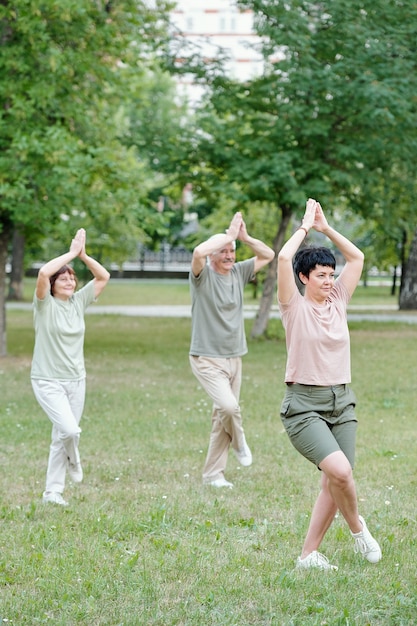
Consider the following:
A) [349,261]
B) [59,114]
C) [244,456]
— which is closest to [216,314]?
[244,456]

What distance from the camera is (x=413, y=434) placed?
10891 millimetres

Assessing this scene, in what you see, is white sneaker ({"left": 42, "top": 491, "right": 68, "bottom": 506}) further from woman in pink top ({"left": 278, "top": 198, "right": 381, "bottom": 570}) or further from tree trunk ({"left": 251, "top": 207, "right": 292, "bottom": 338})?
tree trunk ({"left": 251, "top": 207, "right": 292, "bottom": 338})

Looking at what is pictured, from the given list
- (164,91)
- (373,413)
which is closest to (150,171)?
(373,413)

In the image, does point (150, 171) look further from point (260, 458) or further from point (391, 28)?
point (260, 458)

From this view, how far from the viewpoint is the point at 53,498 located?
7629 millimetres

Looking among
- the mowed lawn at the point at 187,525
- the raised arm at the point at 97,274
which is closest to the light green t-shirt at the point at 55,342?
the raised arm at the point at 97,274

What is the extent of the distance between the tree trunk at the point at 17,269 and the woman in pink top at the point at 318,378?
30.7 meters

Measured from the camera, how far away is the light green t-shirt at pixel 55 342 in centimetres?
766

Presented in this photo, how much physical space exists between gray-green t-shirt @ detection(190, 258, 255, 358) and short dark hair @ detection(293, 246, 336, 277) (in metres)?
2.30

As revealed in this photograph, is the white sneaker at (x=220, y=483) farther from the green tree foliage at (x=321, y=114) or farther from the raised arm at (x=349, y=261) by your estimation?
the green tree foliage at (x=321, y=114)

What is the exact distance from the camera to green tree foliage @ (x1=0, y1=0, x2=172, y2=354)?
53.6ft

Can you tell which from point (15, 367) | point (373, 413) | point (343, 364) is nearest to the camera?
point (343, 364)

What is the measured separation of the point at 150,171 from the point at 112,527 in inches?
591

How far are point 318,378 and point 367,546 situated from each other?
1.10 metres
